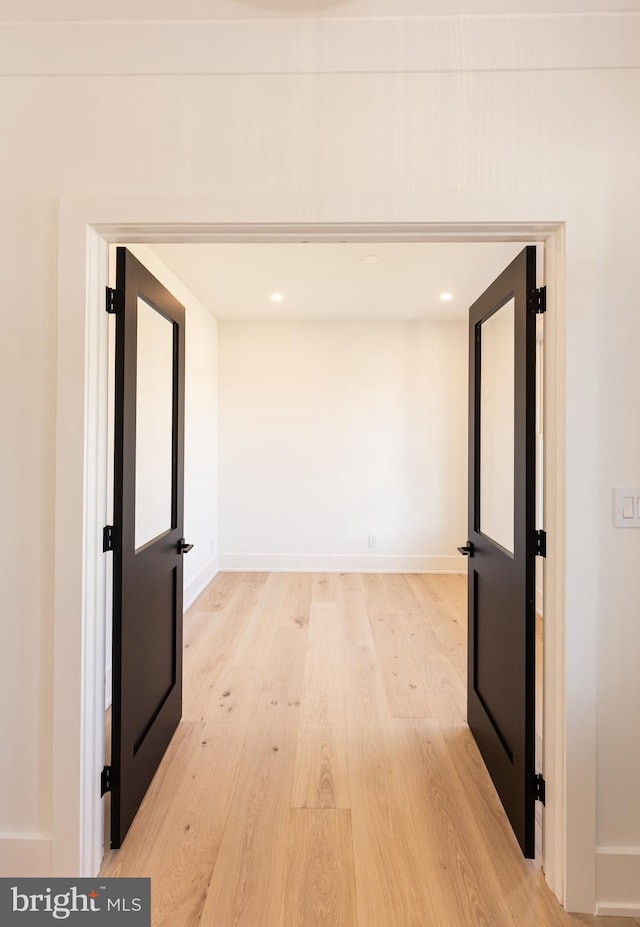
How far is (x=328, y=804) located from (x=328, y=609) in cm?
216

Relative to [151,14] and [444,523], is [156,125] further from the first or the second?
[444,523]

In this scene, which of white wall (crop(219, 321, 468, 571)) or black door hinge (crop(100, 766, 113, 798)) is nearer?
black door hinge (crop(100, 766, 113, 798))

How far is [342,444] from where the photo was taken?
199 inches

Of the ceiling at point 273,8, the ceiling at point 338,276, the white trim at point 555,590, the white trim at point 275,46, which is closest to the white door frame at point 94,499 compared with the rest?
the white trim at point 555,590

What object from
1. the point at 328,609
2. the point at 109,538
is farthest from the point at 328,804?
the point at 328,609

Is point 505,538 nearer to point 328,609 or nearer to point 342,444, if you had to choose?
point 328,609

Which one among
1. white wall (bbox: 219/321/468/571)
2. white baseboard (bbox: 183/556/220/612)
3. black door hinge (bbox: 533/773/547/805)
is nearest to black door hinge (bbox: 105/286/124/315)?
black door hinge (bbox: 533/773/547/805)

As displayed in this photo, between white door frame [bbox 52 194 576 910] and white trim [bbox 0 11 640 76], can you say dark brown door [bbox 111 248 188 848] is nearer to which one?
white door frame [bbox 52 194 576 910]

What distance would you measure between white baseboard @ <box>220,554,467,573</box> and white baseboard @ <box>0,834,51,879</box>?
360 cm

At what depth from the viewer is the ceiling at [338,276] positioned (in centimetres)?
312

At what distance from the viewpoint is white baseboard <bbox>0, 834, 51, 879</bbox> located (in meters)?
1.41

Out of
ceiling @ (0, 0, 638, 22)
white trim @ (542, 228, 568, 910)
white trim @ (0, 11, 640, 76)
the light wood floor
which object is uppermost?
ceiling @ (0, 0, 638, 22)

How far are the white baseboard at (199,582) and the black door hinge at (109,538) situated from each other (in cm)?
250

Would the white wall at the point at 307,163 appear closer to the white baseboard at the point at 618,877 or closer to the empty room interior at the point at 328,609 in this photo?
the white baseboard at the point at 618,877
